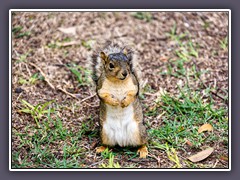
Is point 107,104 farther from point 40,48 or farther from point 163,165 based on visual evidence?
point 40,48

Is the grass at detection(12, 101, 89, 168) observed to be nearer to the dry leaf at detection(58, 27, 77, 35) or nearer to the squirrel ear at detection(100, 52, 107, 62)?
the squirrel ear at detection(100, 52, 107, 62)

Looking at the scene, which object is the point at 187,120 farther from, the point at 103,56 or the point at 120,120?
the point at 103,56

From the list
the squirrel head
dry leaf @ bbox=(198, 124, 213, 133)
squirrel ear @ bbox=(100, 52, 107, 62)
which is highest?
squirrel ear @ bbox=(100, 52, 107, 62)

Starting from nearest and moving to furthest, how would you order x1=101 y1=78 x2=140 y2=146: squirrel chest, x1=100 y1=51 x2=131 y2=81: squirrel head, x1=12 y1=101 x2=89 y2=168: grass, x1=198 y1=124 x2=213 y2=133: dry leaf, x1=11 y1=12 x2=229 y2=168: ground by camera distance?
x1=100 y1=51 x2=131 y2=81: squirrel head, x1=101 y1=78 x2=140 y2=146: squirrel chest, x1=12 y1=101 x2=89 y2=168: grass, x1=11 y1=12 x2=229 y2=168: ground, x1=198 y1=124 x2=213 y2=133: dry leaf

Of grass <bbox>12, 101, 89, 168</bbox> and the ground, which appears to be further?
the ground

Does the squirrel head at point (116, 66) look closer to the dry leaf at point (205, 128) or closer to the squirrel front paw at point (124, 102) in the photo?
the squirrel front paw at point (124, 102)

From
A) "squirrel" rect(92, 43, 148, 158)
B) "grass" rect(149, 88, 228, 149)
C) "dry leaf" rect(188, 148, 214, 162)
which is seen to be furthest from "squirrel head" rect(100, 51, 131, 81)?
"dry leaf" rect(188, 148, 214, 162)

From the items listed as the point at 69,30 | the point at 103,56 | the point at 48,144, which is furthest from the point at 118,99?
the point at 69,30

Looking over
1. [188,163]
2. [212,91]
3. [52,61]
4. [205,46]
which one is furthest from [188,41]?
[188,163]
